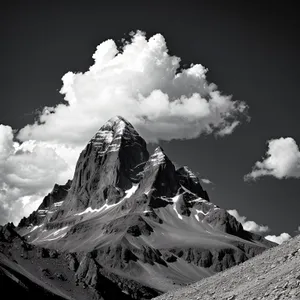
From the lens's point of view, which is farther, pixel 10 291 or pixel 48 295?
pixel 48 295

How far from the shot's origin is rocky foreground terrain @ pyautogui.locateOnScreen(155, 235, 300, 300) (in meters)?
28.7

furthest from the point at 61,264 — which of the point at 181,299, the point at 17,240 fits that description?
the point at 181,299

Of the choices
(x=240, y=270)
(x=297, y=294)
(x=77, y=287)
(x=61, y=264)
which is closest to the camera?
(x=297, y=294)

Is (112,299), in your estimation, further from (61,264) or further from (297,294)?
(297,294)

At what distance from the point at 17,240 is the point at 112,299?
160 ft

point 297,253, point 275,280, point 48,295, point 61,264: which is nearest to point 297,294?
point 275,280

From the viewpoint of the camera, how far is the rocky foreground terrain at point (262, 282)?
28.7 metres

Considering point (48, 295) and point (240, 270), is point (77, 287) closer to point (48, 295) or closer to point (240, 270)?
point (48, 295)

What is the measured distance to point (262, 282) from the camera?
34.6 metres

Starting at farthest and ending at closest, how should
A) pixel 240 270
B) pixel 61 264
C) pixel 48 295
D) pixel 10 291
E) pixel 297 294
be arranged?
pixel 61 264 < pixel 48 295 < pixel 10 291 < pixel 240 270 < pixel 297 294

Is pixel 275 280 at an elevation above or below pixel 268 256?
below

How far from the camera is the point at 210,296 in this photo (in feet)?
127

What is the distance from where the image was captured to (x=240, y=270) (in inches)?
1736

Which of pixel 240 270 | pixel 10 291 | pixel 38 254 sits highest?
pixel 38 254
